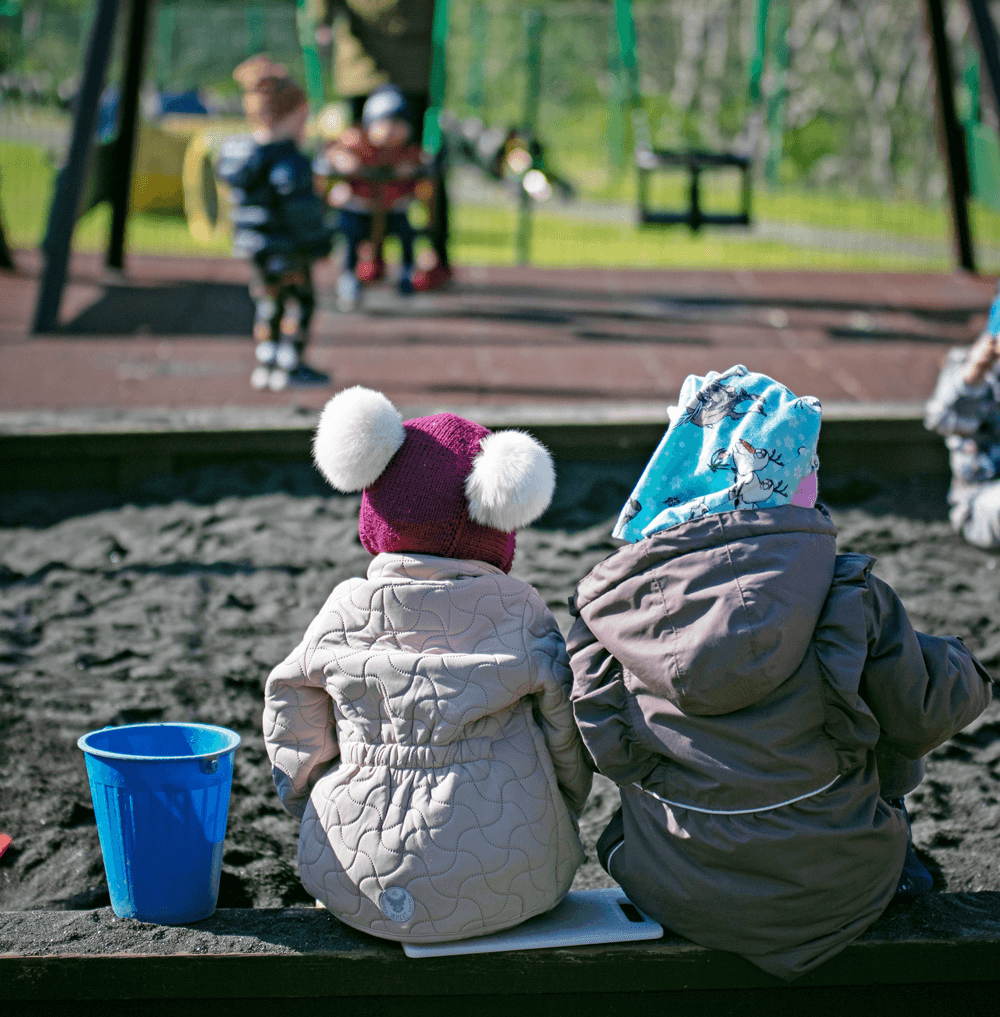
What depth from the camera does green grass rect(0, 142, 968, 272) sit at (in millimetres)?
11141

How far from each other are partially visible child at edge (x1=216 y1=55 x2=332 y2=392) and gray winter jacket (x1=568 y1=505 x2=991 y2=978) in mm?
4024

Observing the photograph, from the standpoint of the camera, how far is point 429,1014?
6.83ft

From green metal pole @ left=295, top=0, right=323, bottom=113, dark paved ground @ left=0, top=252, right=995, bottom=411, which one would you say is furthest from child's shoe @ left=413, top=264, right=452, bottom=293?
green metal pole @ left=295, top=0, right=323, bottom=113

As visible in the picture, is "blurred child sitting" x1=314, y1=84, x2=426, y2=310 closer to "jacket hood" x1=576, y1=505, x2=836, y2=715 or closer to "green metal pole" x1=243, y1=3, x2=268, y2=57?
"jacket hood" x1=576, y1=505, x2=836, y2=715

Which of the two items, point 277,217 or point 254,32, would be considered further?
point 254,32

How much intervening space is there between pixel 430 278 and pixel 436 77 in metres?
1.28

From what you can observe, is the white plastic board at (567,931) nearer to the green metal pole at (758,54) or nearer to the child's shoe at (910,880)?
the child's shoe at (910,880)

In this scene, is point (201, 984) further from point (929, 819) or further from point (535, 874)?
point (929, 819)

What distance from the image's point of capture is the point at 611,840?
2211mm

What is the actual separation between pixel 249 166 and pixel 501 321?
235 cm

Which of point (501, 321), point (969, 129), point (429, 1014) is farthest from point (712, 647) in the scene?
point (969, 129)

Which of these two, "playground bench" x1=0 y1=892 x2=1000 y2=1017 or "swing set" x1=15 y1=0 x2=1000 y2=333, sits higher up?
"swing set" x1=15 y1=0 x2=1000 y2=333

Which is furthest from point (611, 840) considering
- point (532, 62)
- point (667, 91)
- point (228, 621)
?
point (667, 91)

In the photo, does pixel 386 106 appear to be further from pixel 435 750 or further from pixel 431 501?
pixel 435 750
